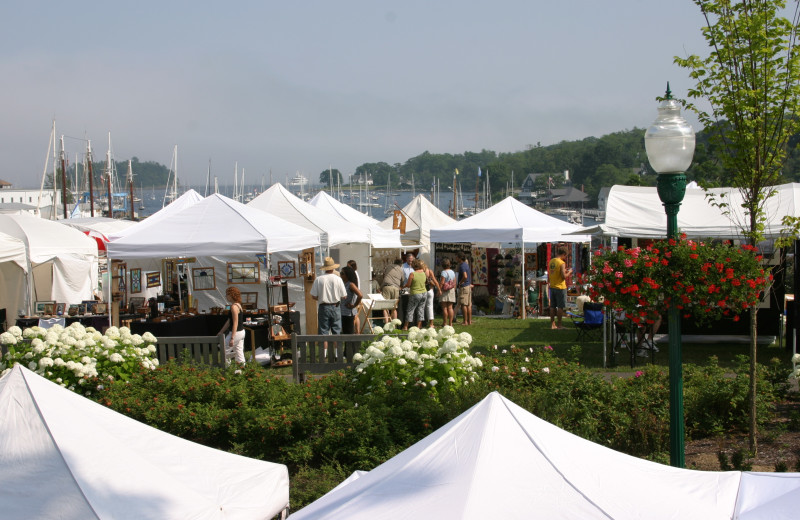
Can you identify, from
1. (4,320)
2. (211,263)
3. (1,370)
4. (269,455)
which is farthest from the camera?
(211,263)

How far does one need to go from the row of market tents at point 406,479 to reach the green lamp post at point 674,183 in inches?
70.7

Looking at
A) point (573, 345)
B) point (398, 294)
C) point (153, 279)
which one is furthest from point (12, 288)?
point (573, 345)

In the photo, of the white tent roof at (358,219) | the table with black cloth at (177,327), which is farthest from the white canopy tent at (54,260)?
the white tent roof at (358,219)

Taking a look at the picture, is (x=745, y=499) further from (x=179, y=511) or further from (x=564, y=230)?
(x=564, y=230)

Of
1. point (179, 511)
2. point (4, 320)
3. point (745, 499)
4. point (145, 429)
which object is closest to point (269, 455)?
point (145, 429)

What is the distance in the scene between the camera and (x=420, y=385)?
7594 mm

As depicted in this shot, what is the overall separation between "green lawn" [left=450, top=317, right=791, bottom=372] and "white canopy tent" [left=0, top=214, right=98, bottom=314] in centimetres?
898

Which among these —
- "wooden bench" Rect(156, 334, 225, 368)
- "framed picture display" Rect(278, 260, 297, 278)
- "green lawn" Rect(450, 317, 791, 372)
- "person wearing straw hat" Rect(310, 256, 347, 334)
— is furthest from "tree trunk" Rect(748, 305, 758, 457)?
"framed picture display" Rect(278, 260, 297, 278)

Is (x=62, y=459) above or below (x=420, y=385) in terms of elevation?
above

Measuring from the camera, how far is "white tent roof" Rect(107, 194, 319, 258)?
13.1 metres

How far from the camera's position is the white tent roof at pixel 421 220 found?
24406 millimetres

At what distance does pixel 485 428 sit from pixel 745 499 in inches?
43.5

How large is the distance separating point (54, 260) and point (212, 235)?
29.5 ft

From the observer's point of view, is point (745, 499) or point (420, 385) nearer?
point (745, 499)
